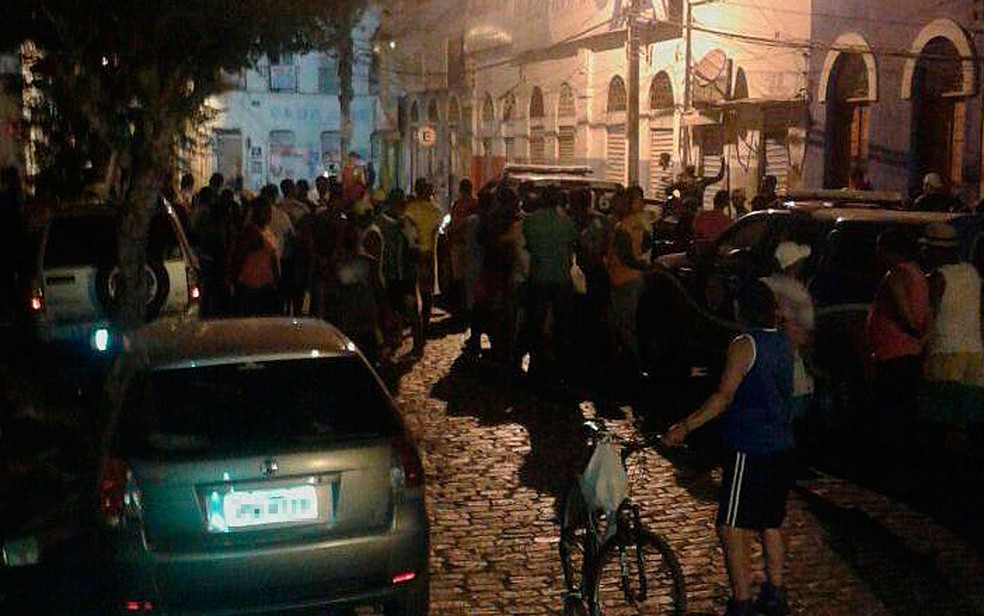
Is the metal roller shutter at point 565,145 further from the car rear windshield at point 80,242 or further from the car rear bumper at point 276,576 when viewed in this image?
the car rear bumper at point 276,576

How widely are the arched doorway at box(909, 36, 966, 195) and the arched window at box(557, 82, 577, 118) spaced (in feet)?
43.3

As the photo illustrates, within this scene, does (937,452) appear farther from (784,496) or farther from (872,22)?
(872,22)

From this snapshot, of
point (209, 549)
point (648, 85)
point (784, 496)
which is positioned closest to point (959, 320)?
point (784, 496)

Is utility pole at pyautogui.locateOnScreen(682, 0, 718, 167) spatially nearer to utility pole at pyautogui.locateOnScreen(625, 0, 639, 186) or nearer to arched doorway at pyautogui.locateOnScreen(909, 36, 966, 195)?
utility pole at pyautogui.locateOnScreen(625, 0, 639, 186)

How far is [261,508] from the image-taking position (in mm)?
5633

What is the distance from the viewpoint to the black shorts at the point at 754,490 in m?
5.89

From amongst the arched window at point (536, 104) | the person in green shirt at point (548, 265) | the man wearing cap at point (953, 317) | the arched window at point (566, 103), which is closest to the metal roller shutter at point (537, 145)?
the arched window at point (536, 104)

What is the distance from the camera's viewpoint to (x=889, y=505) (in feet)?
28.1

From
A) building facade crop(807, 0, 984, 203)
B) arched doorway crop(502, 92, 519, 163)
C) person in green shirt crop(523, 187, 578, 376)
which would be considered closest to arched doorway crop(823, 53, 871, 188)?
building facade crop(807, 0, 984, 203)

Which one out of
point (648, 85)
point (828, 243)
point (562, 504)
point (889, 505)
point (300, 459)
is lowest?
point (889, 505)

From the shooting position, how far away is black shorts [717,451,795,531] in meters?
5.89

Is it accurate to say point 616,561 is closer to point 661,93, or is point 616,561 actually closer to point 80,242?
point 80,242

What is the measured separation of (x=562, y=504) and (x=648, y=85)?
893 inches

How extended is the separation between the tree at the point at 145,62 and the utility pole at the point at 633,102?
46.8 feet
